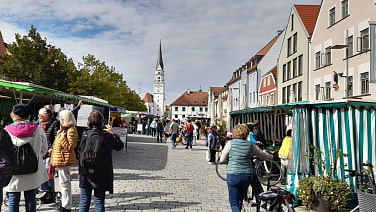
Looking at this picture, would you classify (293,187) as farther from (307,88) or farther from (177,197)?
(307,88)

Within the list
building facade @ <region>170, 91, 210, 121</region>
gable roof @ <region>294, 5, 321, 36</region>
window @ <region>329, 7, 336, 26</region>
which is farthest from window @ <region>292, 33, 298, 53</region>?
building facade @ <region>170, 91, 210, 121</region>

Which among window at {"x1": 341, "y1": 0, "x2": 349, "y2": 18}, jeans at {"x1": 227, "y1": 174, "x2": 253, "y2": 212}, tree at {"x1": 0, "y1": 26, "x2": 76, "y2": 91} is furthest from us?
tree at {"x1": 0, "y1": 26, "x2": 76, "y2": 91}

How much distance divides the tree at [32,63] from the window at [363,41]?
77.9 ft

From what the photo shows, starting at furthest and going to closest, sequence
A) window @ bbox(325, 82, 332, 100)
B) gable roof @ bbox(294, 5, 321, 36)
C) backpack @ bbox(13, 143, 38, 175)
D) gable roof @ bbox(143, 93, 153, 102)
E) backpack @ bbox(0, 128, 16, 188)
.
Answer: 1. gable roof @ bbox(143, 93, 153, 102)
2. gable roof @ bbox(294, 5, 321, 36)
3. window @ bbox(325, 82, 332, 100)
4. backpack @ bbox(13, 143, 38, 175)
5. backpack @ bbox(0, 128, 16, 188)

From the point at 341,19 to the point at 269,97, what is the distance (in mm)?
16615

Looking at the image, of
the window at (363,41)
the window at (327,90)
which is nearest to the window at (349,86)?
the window at (363,41)

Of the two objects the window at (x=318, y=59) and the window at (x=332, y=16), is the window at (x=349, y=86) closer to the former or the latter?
the window at (x=332, y=16)

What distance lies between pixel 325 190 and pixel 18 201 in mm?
5127

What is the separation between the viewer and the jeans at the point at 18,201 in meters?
4.31

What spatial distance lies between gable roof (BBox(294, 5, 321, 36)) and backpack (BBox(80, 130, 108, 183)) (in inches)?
1072

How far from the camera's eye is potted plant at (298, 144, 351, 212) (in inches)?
232

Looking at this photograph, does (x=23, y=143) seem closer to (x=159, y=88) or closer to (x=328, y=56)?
(x=328, y=56)

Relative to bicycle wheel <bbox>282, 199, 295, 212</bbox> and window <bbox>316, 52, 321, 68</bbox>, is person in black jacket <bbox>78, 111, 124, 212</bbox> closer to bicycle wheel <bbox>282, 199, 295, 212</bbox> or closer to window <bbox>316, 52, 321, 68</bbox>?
bicycle wheel <bbox>282, 199, 295, 212</bbox>

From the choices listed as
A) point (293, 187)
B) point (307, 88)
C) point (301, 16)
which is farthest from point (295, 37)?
point (293, 187)
